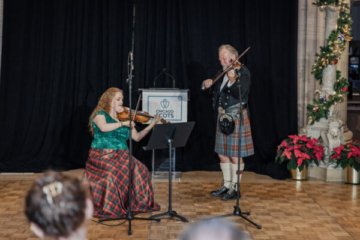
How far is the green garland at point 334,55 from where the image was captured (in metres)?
6.08

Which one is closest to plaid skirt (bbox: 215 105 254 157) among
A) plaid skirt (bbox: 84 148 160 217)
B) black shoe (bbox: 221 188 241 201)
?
black shoe (bbox: 221 188 241 201)

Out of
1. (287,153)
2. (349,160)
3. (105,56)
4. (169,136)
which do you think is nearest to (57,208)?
(169,136)

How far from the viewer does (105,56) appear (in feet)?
22.0

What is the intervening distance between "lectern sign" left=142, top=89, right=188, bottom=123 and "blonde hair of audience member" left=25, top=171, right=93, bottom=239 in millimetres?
4631

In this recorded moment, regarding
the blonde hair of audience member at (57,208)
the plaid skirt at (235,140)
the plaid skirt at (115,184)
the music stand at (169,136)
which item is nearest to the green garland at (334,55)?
the plaid skirt at (235,140)

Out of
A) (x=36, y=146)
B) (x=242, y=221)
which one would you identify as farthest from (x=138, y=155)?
(x=242, y=221)

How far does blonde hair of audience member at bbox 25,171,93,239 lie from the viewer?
1286 millimetres

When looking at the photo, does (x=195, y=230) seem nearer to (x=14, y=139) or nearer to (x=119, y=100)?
(x=119, y=100)

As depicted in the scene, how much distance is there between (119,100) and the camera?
477 cm

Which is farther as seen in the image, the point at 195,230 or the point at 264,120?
the point at 264,120

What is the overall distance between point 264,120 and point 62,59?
2.99 m

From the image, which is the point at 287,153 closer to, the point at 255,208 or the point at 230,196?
the point at 230,196

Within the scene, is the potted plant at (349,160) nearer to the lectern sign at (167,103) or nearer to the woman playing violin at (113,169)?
the lectern sign at (167,103)

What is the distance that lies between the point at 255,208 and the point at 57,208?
12.5 ft
